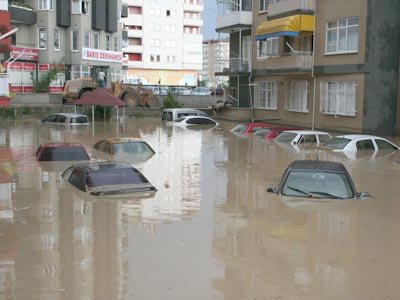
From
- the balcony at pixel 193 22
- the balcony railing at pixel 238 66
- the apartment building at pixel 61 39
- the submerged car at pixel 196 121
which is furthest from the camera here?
the balcony at pixel 193 22

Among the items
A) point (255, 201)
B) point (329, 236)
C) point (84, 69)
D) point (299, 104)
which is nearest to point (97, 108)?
point (84, 69)

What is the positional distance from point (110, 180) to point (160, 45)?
93.3 meters

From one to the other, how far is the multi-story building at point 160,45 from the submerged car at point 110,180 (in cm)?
8836

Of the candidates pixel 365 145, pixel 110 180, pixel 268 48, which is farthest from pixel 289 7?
pixel 110 180

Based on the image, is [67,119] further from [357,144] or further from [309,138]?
[357,144]

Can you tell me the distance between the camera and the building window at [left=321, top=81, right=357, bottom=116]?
33656mm

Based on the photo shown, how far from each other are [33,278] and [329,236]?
6.06m

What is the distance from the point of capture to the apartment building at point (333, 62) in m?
32.6

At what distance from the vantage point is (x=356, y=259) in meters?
11.0

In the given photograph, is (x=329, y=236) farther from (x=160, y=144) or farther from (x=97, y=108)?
(x=97, y=108)

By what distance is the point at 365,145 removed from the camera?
27000 mm

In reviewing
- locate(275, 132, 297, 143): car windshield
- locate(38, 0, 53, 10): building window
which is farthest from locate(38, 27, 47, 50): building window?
locate(275, 132, 297, 143): car windshield

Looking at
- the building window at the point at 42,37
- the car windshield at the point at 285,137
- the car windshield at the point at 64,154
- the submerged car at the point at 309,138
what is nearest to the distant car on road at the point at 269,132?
the car windshield at the point at 285,137

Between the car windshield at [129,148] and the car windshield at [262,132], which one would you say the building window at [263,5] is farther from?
the car windshield at [129,148]
